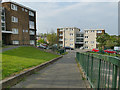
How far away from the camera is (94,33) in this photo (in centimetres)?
6200

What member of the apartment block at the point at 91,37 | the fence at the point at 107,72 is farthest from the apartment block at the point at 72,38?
the fence at the point at 107,72

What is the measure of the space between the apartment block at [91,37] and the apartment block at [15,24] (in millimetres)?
34511

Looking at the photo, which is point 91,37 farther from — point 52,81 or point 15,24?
point 52,81

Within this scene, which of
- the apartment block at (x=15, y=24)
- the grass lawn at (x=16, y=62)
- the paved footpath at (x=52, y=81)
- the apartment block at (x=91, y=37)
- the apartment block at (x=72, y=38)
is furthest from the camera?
the apartment block at (x=72, y=38)

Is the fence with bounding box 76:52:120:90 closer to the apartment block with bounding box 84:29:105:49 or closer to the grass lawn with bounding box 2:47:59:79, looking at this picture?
the grass lawn with bounding box 2:47:59:79

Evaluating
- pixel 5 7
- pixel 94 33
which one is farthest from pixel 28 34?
pixel 94 33

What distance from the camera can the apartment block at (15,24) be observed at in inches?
1209

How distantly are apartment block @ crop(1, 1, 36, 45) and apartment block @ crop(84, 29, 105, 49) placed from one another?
3451cm

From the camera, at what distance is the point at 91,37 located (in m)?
62.4

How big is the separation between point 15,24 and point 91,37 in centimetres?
4114

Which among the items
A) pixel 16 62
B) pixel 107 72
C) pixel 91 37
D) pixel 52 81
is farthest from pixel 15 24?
pixel 91 37

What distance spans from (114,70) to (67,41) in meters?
63.8

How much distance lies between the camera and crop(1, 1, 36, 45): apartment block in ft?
101

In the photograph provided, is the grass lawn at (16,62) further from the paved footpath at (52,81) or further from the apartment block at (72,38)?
the apartment block at (72,38)
